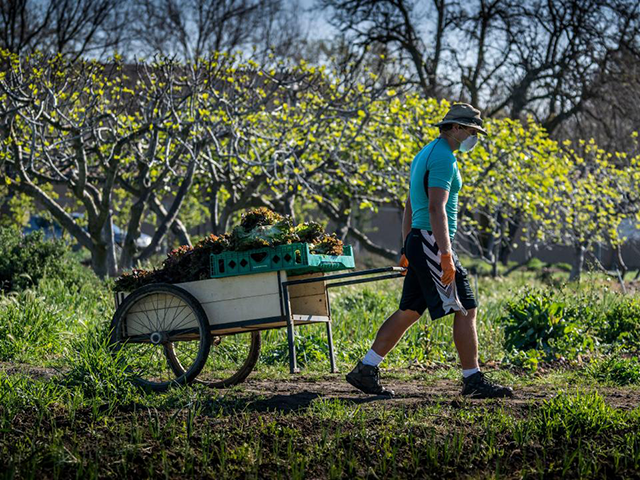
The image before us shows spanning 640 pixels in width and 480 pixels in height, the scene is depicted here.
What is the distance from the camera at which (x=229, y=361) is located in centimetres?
716

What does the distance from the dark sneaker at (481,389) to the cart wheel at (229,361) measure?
1.58 m

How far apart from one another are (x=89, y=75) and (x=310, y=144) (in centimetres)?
332

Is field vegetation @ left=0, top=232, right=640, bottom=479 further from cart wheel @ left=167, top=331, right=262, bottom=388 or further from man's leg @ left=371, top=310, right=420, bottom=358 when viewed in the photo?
man's leg @ left=371, top=310, right=420, bottom=358

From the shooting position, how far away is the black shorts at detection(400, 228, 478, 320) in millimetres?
5090

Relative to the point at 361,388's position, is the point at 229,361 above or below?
above

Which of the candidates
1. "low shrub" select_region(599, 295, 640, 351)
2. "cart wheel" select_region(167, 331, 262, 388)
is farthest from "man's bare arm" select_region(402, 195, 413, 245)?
"low shrub" select_region(599, 295, 640, 351)

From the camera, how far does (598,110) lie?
22.2 metres

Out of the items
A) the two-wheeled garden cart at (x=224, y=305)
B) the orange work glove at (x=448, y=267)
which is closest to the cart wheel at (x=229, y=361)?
the two-wheeled garden cart at (x=224, y=305)

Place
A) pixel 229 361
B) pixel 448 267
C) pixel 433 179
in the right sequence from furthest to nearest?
pixel 229 361 → pixel 433 179 → pixel 448 267

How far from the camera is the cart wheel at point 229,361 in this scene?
588cm

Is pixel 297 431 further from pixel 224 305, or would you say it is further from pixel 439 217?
pixel 439 217

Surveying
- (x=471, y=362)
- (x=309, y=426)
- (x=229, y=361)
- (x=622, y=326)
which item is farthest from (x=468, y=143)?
(x=622, y=326)


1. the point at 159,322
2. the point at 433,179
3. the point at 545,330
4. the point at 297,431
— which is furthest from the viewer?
the point at 545,330

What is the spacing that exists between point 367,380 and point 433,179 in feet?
4.42
